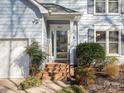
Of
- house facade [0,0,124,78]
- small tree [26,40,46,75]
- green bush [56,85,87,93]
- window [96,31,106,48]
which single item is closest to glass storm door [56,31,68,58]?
house facade [0,0,124,78]

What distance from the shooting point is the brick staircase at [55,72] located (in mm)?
19125

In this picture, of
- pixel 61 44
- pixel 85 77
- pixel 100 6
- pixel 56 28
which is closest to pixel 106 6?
pixel 100 6

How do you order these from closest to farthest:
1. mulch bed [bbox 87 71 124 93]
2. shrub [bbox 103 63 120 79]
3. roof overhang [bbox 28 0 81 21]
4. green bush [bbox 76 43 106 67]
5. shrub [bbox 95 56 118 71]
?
mulch bed [bbox 87 71 124 93], roof overhang [bbox 28 0 81 21], shrub [bbox 103 63 120 79], green bush [bbox 76 43 106 67], shrub [bbox 95 56 118 71]

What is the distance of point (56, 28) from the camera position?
Result: 2245 centimetres

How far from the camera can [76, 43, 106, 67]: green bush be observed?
2033 centimetres

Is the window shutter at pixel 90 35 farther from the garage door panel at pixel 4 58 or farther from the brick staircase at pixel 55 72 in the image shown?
the garage door panel at pixel 4 58

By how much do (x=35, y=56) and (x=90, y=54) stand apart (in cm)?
370

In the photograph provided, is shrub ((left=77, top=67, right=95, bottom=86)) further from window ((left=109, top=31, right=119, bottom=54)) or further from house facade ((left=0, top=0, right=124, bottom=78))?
window ((left=109, top=31, right=119, bottom=54))

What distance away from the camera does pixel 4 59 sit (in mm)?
19250

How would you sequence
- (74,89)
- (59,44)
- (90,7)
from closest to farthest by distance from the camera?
(74,89), (90,7), (59,44)

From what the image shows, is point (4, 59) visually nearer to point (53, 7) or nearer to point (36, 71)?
point (36, 71)

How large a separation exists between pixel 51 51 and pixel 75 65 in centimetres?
214

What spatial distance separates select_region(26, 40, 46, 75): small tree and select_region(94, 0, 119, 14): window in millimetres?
5981

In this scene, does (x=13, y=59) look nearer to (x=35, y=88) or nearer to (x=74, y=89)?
(x=35, y=88)
